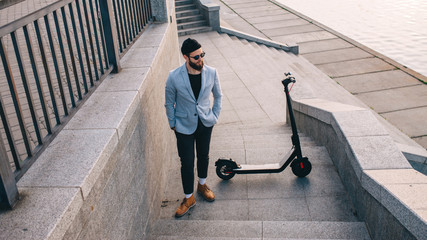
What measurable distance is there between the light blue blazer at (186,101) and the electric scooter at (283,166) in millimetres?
911

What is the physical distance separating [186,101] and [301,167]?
5.67 ft

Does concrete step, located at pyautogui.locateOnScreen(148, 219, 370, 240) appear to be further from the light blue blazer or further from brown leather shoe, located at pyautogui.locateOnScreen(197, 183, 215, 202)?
the light blue blazer

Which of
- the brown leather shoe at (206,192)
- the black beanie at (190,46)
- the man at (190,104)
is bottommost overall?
the brown leather shoe at (206,192)

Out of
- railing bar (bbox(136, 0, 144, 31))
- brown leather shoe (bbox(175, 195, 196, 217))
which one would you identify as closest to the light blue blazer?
brown leather shoe (bbox(175, 195, 196, 217))

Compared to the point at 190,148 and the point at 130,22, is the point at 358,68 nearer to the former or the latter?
the point at 130,22

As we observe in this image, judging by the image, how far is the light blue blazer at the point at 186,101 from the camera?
13.1 feet

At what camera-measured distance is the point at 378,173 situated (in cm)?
380

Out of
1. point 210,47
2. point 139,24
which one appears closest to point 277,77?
point 210,47

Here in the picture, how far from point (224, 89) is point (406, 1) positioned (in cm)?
1816

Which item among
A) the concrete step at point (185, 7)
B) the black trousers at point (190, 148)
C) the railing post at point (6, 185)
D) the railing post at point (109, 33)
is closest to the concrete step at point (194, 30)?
the concrete step at point (185, 7)

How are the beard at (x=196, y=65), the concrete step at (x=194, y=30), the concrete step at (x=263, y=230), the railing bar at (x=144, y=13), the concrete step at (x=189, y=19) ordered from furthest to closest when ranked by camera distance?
the concrete step at (x=189, y=19) → the concrete step at (x=194, y=30) → the railing bar at (x=144, y=13) → the beard at (x=196, y=65) → the concrete step at (x=263, y=230)

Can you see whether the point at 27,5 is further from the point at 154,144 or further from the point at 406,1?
the point at 406,1

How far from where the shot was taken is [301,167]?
4.87 metres

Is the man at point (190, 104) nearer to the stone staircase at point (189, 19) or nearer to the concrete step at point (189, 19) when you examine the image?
the stone staircase at point (189, 19)
